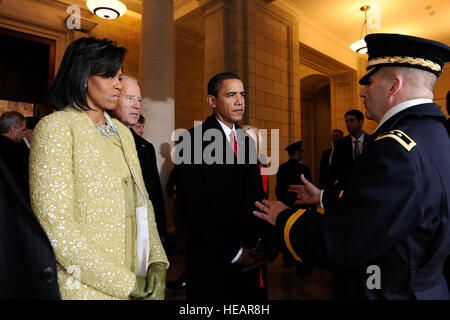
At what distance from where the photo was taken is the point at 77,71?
1094 millimetres

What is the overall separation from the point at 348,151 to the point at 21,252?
4.57m

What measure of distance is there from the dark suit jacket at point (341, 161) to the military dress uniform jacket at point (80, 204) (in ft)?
12.9

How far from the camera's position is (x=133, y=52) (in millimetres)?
7406

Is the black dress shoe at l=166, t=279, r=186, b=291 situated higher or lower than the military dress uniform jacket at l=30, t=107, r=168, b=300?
lower

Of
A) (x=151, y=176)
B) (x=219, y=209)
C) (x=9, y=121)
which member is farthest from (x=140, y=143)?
(x=9, y=121)

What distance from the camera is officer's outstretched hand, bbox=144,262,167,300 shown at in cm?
109

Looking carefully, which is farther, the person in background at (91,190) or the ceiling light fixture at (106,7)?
the ceiling light fixture at (106,7)

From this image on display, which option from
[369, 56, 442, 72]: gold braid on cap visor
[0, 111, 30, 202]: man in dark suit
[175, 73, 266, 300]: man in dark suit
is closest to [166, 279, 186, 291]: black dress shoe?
[175, 73, 266, 300]: man in dark suit

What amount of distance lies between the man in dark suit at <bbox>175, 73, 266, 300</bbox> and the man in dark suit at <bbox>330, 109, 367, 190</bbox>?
2911mm

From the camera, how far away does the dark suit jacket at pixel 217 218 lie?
1760 millimetres

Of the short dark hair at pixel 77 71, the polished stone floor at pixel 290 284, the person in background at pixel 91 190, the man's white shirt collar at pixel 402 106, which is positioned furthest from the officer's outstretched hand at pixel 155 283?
the polished stone floor at pixel 290 284

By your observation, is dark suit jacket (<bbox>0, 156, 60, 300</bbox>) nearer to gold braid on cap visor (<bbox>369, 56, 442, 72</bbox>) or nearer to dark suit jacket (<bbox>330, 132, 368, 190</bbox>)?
gold braid on cap visor (<bbox>369, 56, 442, 72</bbox>)

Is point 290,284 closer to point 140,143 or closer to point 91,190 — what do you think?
point 140,143

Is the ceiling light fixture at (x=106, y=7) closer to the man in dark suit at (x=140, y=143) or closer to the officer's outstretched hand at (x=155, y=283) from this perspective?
the man in dark suit at (x=140, y=143)
